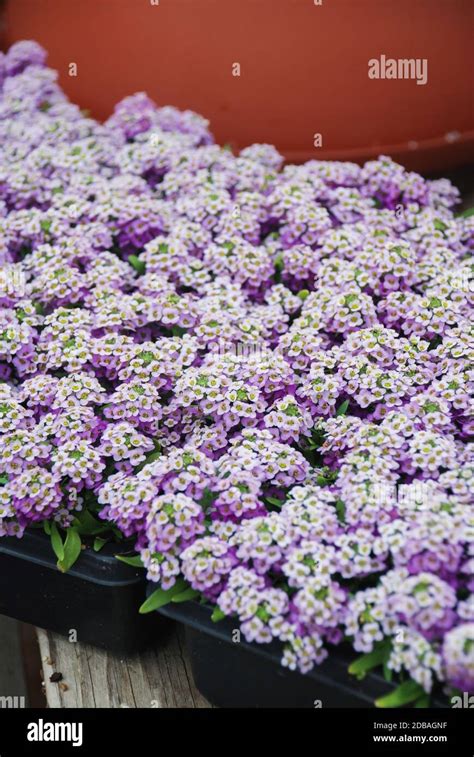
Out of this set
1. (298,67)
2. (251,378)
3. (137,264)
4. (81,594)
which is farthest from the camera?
(298,67)

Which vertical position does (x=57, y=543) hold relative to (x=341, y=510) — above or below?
below

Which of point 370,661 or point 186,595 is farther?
point 186,595

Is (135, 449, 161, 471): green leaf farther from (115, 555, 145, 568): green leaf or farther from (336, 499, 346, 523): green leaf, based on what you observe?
(336, 499, 346, 523): green leaf

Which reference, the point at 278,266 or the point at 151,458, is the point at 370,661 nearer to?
the point at 151,458

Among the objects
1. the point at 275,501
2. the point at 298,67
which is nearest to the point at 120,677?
the point at 275,501

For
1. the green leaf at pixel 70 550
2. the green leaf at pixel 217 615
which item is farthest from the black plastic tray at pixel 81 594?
the green leaf at pixel 217 615

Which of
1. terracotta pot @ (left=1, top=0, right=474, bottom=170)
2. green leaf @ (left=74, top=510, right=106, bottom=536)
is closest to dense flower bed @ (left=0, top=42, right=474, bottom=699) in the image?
green leaf @ (left=74, top=510, right=106, bottom=536)
